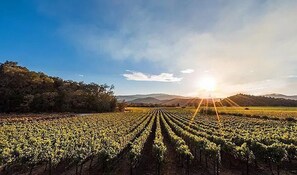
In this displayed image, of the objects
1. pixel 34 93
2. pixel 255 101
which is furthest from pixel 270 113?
pixel 255 101

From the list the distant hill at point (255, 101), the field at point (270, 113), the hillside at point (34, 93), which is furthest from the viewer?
the distant hill at point (255, 101)

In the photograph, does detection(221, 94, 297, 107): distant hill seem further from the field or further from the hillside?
the hillside

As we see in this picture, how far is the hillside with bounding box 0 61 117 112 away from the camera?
232ft

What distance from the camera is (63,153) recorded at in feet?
51.2

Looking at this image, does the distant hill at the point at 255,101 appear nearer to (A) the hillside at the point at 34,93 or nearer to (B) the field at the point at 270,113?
(B) the field at the point at 270,113

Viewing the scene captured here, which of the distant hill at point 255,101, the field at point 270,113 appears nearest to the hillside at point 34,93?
the field at point 270,113

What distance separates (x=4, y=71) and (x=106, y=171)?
70002mm

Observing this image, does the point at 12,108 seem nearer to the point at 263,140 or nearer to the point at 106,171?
the point at 106,171

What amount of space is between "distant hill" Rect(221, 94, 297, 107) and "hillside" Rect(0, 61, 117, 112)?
93.2 m

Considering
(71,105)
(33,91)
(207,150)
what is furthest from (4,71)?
(207,150)

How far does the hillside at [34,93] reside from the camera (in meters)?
70.6

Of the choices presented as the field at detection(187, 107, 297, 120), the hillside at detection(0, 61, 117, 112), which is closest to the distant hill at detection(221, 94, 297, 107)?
the field at detection(187, 107, 297, 120)

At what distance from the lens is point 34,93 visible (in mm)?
74312

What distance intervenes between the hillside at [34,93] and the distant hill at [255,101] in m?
93.2
